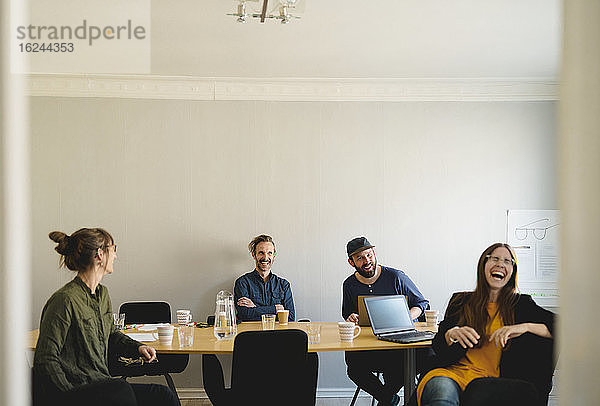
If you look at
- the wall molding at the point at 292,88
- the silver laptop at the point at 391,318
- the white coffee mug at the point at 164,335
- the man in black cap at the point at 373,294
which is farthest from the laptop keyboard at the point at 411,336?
the wall molding at the point at 292,88

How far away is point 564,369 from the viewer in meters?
0.75

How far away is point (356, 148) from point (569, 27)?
502 cm

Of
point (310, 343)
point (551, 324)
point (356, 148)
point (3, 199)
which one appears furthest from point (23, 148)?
point (356, 148)

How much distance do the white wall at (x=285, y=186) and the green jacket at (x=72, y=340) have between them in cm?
247

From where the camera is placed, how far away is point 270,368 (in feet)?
11.0

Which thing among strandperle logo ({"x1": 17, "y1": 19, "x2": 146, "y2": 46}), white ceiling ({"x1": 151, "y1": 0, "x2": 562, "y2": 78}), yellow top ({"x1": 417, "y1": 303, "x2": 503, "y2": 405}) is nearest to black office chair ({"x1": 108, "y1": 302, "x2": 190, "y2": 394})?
white ceiling ({"x1": 151, "y1": 0, "x2": 562, "y2": 78})

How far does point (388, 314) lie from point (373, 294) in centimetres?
60

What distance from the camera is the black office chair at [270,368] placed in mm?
3316

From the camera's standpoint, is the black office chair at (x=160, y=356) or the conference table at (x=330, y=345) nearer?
the conference table at (x=330, y=345)

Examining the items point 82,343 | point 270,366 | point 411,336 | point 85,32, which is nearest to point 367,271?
point 411,336

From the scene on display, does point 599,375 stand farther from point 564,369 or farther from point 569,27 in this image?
point 569,27

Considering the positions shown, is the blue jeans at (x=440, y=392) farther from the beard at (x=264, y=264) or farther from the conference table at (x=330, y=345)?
the beard at (x=264, y=264)

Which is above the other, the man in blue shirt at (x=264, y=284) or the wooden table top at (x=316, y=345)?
the man in blue shirt at (x=264, y=284)

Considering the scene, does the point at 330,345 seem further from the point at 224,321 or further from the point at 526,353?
the point at 526,353
